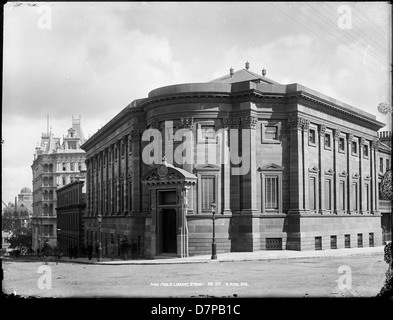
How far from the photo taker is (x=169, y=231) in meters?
39.8

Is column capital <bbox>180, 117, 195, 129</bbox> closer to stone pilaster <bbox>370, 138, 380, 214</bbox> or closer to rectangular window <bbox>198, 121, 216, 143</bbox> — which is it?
rectangular window <bbox>198, 121, 216, 143</bbox>

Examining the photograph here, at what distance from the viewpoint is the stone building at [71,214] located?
7444cm

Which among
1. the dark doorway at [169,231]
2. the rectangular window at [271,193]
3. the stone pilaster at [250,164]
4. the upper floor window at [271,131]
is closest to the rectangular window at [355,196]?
the rectangular window at [271,193]

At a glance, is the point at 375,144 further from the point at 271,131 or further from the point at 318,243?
the point at 271,131

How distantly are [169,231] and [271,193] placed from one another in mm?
8176

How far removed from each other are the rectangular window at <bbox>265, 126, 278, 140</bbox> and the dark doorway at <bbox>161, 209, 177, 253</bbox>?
9.04 metres

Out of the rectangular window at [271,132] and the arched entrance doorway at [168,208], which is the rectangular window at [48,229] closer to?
the arched entrance doorway at [168,208]

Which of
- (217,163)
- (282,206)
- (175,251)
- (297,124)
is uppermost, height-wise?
(297,124)

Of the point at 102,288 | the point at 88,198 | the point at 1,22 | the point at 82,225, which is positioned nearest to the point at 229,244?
the point at 102,288

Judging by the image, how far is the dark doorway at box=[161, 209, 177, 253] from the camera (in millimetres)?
39500

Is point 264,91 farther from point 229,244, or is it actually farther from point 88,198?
point 88,198

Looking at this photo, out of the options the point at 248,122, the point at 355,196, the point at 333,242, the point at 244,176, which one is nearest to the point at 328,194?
the point at 333,242
